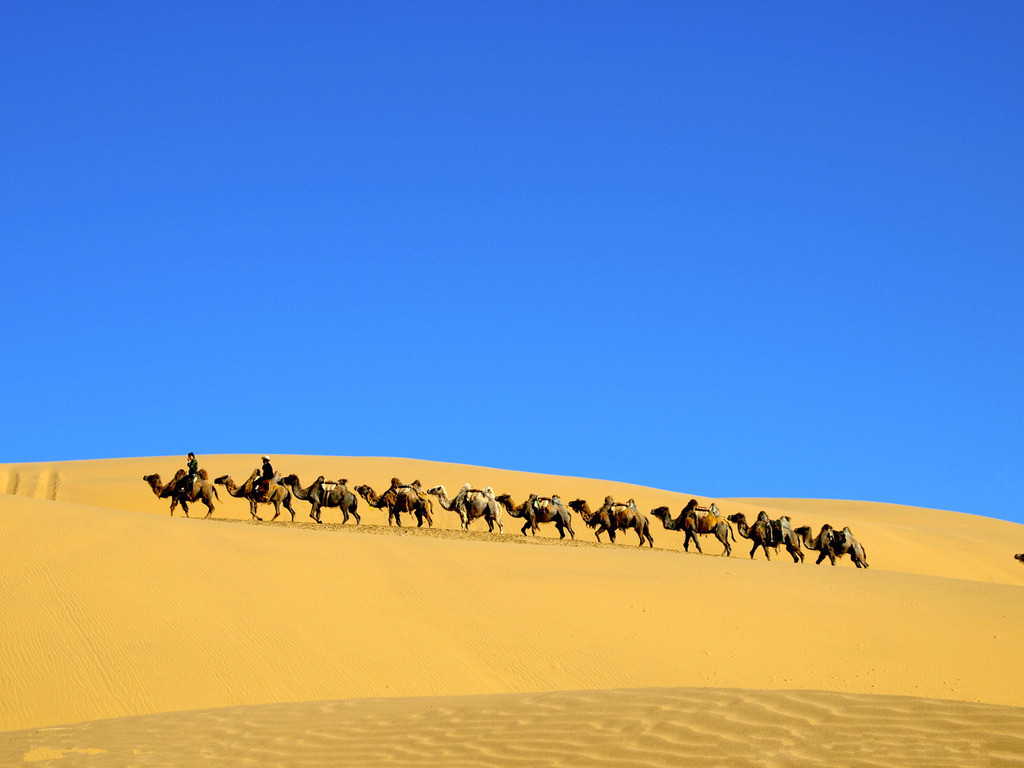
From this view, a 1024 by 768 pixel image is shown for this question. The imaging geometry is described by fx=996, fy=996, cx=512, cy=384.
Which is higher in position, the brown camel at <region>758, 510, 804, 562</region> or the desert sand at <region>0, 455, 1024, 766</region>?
the brown camel at <region>758, 510, 804, 562</region>

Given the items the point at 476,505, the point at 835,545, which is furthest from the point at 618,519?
the point at 835,545

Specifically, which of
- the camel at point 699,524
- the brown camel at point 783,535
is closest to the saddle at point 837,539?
the brown camel at point 783,535

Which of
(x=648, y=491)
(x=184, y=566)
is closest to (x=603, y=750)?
(x=184, y=566)

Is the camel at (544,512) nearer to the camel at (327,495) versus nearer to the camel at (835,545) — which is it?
the camel at (327,495)

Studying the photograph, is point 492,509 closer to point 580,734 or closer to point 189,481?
point 189,481

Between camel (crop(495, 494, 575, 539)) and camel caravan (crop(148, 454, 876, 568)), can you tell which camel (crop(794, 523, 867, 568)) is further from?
camel (crop(495, 494, 575, 539))

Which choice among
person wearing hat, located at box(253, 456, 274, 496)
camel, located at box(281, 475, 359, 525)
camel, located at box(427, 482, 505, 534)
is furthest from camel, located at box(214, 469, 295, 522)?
camel, located at box(427, 482, 505, 534)

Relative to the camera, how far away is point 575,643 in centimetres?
1364

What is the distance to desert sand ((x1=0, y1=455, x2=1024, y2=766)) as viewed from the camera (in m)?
7.61

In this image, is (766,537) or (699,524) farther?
(766,537)

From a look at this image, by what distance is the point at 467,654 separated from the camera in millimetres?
13016

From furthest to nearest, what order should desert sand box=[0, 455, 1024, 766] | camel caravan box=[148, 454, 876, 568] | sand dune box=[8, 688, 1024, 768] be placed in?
camel caravan box=[148, 454, 876, 568] → desert sand box=[0, 455, 1024, 766] → sand dune box=[8, 688, 1024, 768]

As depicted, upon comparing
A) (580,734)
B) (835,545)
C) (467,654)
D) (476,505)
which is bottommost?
(580,734)

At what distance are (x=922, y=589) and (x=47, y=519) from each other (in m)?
16.0
